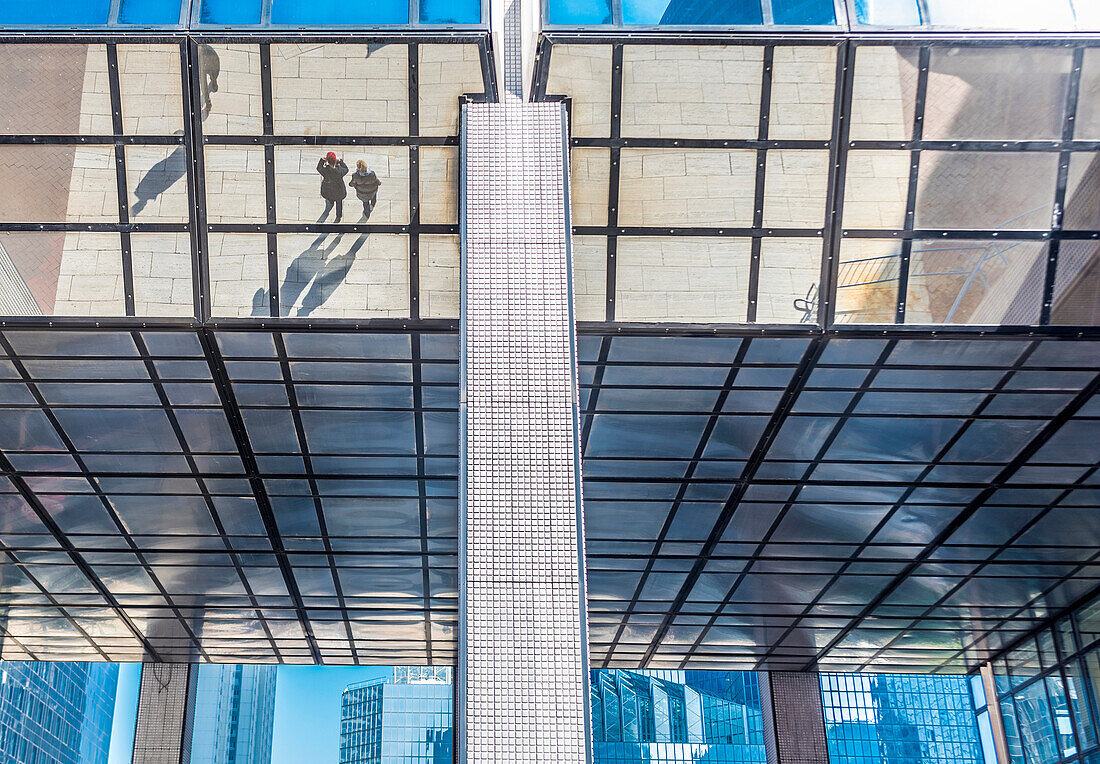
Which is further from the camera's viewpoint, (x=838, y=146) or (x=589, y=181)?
(x=589, y=181)

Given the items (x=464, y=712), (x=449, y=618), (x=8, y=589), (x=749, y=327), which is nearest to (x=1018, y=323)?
(x=749, y=327)

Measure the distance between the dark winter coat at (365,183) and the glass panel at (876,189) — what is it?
7.12 metres

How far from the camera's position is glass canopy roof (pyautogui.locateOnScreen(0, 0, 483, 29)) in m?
14.4

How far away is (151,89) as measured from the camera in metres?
14.8

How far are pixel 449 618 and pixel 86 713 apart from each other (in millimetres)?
123895

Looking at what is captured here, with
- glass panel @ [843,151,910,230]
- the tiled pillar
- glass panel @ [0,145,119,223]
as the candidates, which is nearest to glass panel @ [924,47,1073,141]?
glass panel @ [843,151,910,230]

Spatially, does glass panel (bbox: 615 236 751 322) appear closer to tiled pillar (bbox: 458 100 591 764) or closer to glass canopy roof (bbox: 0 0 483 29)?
tiled pillar (bbox: 458 100 591 764)

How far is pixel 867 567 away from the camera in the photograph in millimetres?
23969

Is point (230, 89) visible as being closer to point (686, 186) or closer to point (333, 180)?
point (333, 180)

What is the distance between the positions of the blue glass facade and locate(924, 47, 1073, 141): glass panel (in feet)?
49.0

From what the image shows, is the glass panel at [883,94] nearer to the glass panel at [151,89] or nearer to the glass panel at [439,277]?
the glass panel at [439,277]

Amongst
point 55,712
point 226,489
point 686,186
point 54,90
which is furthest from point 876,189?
point 55,712

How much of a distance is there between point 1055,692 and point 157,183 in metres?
25.1

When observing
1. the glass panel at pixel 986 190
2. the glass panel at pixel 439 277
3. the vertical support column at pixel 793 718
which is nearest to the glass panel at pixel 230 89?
the glass panel at pixel 439 277
